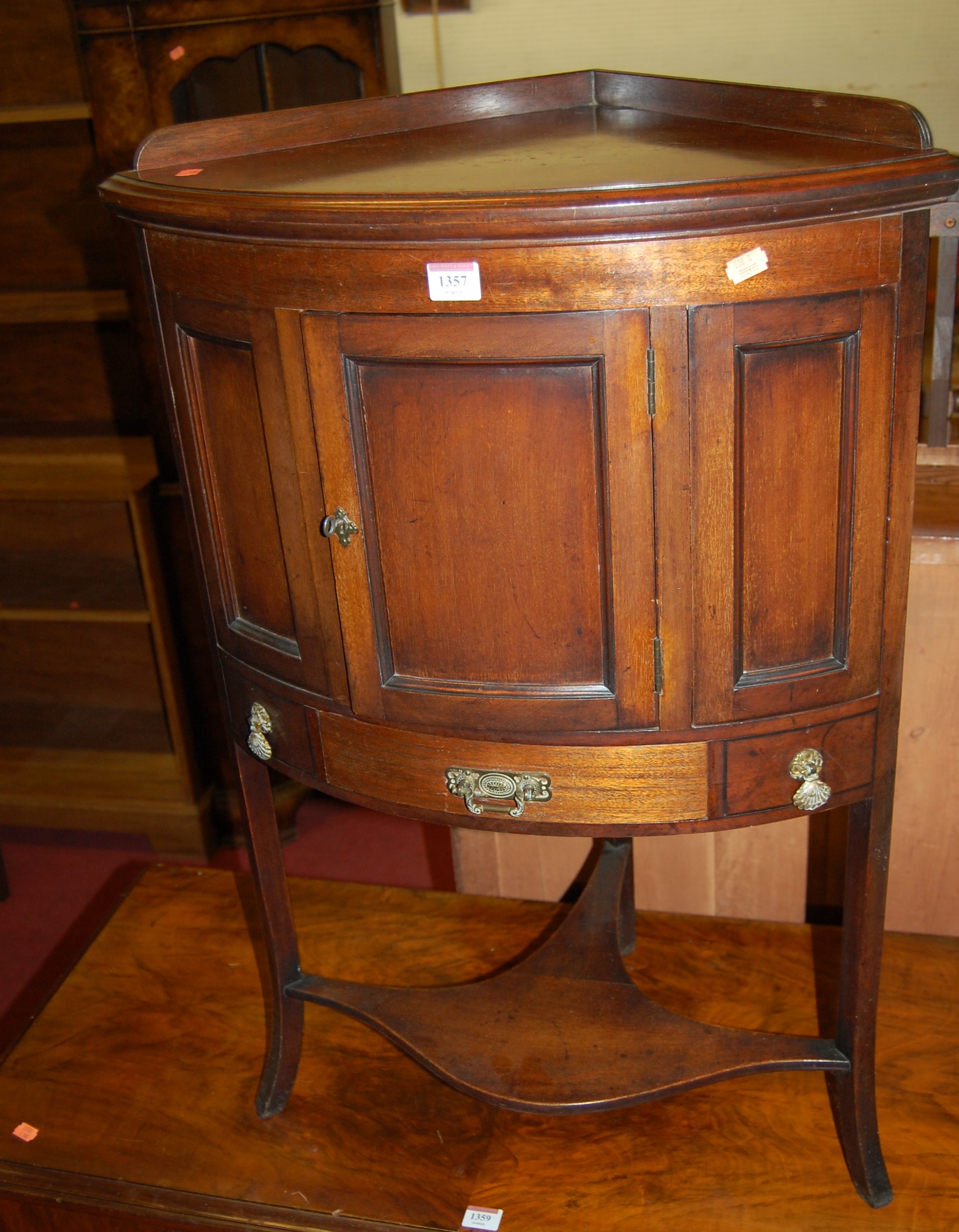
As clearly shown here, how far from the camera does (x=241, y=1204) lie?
5.15 ft

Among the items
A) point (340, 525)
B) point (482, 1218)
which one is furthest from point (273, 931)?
point (340, 525)

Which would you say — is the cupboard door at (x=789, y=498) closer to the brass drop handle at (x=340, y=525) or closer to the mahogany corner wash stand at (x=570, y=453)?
the mahogany corner wash stand at (x=570, y=453)

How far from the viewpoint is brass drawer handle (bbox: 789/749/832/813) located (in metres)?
1.27

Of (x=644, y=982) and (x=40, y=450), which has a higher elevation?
(x=40, y=450)

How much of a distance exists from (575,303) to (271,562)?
0.46 metres

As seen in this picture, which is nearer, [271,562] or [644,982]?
[271,562]

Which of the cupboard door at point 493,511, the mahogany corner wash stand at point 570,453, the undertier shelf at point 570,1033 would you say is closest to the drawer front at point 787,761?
the mahogany corner wash stand at point 570,453

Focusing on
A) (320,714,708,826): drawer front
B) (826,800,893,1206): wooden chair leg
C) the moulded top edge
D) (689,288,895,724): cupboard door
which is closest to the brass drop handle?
(320,714,708,826): drawer front

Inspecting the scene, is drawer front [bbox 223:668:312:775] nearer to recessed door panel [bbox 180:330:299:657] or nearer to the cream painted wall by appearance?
recessed door panel [bbox 180:330:299:657]

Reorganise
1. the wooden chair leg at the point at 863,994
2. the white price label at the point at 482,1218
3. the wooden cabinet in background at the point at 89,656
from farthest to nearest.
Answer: the wooden cabinet in background at the point at 89,656, the white price label at the point at 482,1218, the wooden chair leg at the point at 863,994

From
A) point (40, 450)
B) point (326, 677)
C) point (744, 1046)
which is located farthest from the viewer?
point (40, 450)

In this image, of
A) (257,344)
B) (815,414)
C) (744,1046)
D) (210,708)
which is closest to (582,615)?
(815,414)

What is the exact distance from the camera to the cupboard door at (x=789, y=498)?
1.11m

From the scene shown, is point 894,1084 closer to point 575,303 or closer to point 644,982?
point 644,982
